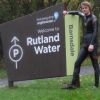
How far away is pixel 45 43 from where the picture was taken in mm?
13969

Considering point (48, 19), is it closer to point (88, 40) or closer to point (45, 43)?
point (45, 43)

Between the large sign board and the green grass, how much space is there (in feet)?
1.41

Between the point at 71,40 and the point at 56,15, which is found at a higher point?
the point at 56,15

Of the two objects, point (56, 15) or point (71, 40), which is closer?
point (71, 40)

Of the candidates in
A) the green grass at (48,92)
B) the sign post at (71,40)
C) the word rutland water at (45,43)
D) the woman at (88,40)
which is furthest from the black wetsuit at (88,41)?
the word rutland water at (45,43)

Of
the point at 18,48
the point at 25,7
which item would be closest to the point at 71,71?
the point at 18,48

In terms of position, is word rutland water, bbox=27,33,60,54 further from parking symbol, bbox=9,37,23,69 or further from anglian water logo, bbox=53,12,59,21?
anglian water logo, bbox=53,12,59,21

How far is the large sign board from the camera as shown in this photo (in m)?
13.8

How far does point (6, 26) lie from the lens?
1447 cm

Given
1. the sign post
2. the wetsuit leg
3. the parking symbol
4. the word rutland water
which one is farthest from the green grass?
the word rutland water

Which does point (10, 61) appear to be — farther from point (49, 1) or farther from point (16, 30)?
point (49, 1)

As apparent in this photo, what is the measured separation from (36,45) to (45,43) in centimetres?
29

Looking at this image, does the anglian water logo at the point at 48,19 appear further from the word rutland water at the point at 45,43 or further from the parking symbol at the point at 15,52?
the parking symbol at the point at 15,52

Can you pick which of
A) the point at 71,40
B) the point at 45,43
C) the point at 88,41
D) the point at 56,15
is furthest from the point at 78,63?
the point at 56,15
